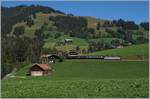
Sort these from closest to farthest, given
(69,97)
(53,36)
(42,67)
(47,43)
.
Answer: (69,97), (42,67), (47,43), (53,36)

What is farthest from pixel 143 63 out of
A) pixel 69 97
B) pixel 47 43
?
pixel 47 43

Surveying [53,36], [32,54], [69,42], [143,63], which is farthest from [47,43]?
[143,63]

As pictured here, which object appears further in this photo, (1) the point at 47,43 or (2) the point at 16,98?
(1) the point at 47,43

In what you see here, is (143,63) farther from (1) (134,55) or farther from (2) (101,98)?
(2) (101,98)

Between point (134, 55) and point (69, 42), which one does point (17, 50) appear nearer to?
point (134, 55)

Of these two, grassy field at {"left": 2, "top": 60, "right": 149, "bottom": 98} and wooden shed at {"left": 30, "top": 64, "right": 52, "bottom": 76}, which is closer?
grassy field at {"left": 2, "top": 60, "right": 149, "bottom": 98}

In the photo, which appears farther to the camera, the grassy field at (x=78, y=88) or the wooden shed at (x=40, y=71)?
the wooden shed at (x=40, y=71)

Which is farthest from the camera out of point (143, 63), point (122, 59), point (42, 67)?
point (122, 59)

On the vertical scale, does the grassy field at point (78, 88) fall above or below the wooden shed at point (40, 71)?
above

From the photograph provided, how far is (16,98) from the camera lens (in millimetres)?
12305

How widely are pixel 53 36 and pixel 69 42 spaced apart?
64.9 feet

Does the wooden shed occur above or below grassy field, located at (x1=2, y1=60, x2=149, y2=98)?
below

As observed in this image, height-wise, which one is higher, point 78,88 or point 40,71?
point 78,88

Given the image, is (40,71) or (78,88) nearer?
(78,88)
